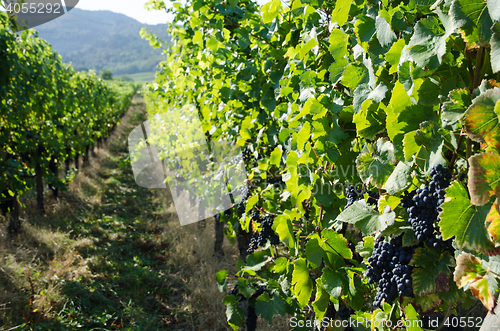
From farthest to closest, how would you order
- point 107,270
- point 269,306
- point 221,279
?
point 107,270
point 221,279
point 269,306

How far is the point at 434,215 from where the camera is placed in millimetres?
899

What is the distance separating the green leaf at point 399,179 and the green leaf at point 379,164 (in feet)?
0.23

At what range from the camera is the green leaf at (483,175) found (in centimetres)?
66

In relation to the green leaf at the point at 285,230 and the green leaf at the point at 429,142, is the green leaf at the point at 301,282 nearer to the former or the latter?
the green leaf at the point at 285,230

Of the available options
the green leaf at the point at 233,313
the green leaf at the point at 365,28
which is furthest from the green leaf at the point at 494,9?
the green leaf at the point at 233,313

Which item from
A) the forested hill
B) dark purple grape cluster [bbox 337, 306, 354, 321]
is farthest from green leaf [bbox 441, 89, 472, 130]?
the forested hill

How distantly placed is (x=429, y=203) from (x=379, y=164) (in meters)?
0.24

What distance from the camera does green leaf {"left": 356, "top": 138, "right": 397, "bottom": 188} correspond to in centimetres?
107

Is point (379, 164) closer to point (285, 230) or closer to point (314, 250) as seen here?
point (314, 250)

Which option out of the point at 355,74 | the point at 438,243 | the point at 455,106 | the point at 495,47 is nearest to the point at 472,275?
the point at 438,243

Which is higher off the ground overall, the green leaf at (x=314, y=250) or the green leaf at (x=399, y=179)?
the green leaf at (x=399, y=179)

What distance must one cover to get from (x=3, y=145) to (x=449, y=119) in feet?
20.4

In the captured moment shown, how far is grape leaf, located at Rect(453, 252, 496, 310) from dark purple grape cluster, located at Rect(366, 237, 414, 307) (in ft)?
0.65

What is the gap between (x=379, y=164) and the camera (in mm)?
1091
